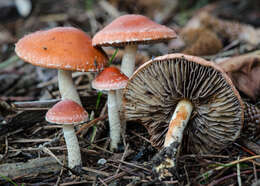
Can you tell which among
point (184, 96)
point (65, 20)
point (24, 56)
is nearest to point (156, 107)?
point (184, 96)

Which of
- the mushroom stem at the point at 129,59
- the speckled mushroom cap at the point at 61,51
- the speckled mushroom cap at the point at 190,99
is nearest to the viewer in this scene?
the speckled mushroom cap at the point at 190,99

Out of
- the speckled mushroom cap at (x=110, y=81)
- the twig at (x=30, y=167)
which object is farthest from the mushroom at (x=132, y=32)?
the twig at (x=30, y=167)

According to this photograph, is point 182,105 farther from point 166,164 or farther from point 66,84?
point 66,84

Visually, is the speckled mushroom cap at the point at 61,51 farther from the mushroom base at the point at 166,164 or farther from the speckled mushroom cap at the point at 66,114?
the mushroom base at the point at 166,164

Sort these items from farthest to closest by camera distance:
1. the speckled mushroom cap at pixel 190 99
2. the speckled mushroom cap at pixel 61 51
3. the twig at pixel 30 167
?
the speckled mushroom cap at pixel 61 51
the twig at pixel 30 167
the speckled mushroom cap at pixel 190 99

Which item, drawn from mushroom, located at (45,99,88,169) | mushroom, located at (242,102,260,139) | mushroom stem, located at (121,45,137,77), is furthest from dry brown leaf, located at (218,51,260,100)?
mushroom, located at (45,99,88,169)

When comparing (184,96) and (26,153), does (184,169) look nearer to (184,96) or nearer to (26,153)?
(184,96)
